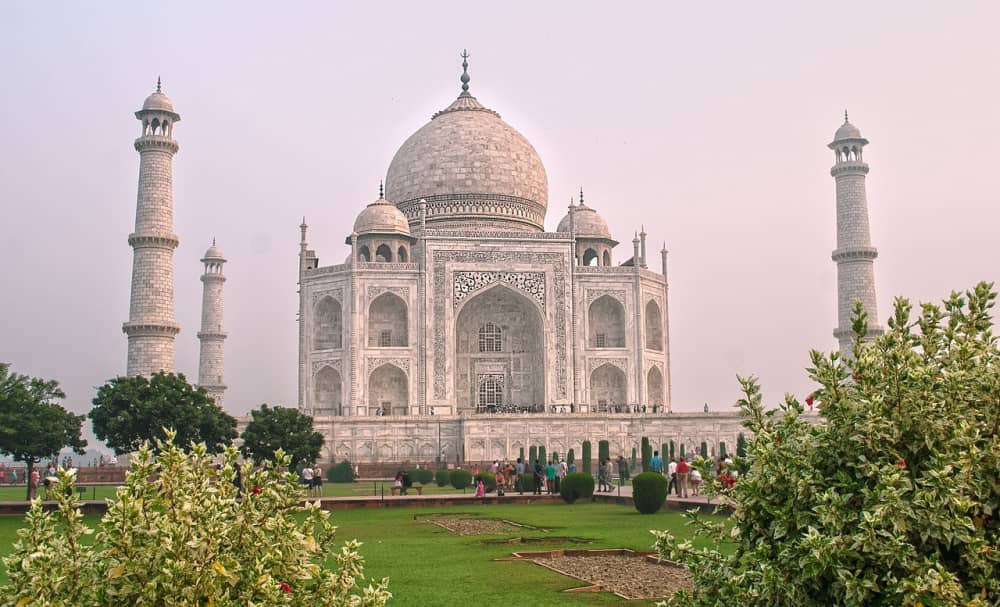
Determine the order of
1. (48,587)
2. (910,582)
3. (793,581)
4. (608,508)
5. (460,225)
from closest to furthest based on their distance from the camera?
(48,587) < (910,582) < (793,581) < (608,508) < (460,225)

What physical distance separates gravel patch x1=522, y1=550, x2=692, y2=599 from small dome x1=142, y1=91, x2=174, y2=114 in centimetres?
2609

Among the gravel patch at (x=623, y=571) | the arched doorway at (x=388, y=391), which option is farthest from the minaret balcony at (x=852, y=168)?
the gravel patch at (x=623, y=571)

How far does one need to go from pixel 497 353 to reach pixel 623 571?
2720cm

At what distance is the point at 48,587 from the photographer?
3.39 metres

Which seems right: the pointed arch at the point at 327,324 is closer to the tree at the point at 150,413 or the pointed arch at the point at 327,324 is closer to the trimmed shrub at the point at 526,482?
the tree at the point at 150,413

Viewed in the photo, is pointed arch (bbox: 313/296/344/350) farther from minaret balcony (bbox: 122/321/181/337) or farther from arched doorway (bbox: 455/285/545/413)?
minaret balcony (bbox: 122/321/181/337)

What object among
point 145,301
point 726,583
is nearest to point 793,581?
point 726,583

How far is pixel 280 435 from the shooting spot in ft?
80.0

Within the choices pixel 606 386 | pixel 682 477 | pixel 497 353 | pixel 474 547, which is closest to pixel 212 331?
pixel 497 353

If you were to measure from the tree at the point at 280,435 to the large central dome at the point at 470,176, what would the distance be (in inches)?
537

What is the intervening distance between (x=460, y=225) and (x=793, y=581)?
112ft

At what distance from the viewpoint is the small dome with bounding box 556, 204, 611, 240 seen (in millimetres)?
38062

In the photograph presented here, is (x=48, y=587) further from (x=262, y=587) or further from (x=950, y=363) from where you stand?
(x=950, y=363)

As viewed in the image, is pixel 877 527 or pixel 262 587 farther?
pixel 877 527
